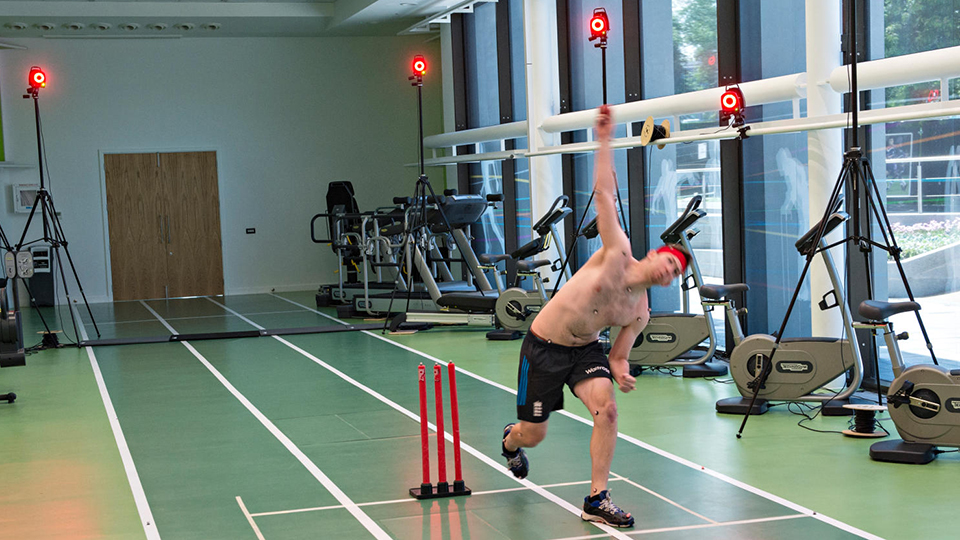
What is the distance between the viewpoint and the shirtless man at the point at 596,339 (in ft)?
15.3

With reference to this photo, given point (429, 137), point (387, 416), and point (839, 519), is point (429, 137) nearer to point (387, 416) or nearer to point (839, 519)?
point (387, 416)

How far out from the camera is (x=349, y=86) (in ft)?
57.8

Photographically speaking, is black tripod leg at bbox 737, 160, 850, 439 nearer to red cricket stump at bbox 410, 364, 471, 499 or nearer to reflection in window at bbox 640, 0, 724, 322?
red cricket stump at bbox 410, 364, 471, 499

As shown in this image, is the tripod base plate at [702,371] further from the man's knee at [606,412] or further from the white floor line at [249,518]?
the white floor line at [249,518]

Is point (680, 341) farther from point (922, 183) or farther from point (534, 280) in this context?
point (534, 280)

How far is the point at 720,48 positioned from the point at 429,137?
8.74 meters

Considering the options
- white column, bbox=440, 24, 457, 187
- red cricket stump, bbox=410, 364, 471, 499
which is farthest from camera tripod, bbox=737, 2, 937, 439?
white column, bbox=440, 24, 457, 187

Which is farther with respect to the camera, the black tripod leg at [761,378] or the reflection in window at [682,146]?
the reflection in window at [682,146]

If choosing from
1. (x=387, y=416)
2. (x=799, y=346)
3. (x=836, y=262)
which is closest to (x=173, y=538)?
(x=387, y=416)

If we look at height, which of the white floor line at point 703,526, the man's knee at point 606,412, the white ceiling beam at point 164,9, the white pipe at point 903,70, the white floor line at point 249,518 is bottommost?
the white floor line at point 703,526

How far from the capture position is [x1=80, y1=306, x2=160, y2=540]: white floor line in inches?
192

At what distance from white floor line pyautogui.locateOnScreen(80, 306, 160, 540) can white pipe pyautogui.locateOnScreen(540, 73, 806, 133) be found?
4.58 metres

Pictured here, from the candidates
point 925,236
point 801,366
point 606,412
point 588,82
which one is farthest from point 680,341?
point 588,82

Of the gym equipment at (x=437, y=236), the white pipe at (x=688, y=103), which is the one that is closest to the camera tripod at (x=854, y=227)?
the white pipe at (x=688, y=103)
